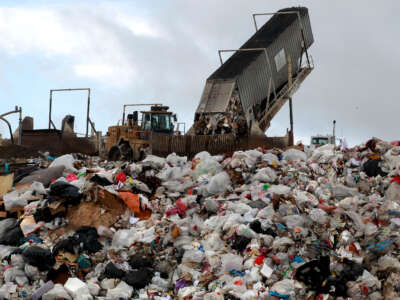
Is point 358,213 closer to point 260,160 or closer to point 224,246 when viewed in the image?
point 224,246

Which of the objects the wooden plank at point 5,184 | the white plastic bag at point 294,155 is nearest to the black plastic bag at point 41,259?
the wooden plank at point 5,184

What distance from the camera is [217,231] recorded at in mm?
6609

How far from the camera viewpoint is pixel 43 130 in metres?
18.2

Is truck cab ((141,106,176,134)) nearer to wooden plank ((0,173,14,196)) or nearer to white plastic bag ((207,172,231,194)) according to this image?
wooden plank ((0,173,14,196))

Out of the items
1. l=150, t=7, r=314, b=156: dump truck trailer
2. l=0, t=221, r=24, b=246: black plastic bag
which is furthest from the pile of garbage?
l=0, t=221, r=24, b=246: black plastic bag

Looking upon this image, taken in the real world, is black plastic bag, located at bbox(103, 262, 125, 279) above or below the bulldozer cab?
below

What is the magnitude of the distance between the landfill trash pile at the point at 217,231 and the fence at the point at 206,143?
4.05m

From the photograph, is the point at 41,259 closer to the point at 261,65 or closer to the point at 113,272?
the point at 113,272

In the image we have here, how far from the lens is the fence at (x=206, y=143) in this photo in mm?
12969

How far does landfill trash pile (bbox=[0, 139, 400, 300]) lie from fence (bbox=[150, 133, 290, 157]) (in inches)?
159

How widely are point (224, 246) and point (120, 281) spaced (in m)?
1.36

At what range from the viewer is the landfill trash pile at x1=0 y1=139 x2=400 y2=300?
5.64 m

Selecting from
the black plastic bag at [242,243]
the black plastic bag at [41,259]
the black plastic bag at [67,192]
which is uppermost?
the black plastic bag at [67,192]

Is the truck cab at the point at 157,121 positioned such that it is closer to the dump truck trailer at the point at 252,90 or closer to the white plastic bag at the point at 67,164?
A: the dump truck trailer at the point at 252,90
